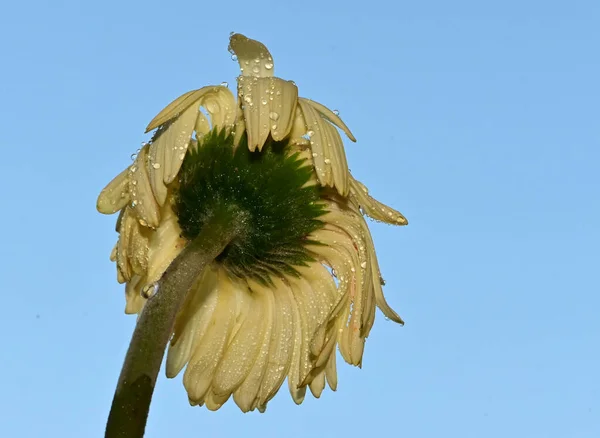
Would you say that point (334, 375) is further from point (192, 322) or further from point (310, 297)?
point (192, 322)

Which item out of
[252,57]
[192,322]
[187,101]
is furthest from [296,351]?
[252,57]

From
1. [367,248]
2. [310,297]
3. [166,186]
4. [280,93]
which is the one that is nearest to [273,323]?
[310,297]

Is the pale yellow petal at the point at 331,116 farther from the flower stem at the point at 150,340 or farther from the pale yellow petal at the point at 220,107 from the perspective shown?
the flower stem at the point at 150,340

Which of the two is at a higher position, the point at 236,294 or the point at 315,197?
the point at 315,197

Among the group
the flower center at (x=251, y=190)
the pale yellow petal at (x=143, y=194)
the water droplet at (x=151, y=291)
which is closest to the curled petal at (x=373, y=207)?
the flower center at (x=251, y=190)

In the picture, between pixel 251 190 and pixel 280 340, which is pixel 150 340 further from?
pixel 280 340

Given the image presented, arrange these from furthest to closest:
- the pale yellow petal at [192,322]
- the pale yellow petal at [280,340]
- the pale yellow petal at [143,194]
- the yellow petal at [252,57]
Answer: the pale yellow petal at [192,322] < the pale yellow petal at [280,340] < the yellow petal at [252,57] < the pale yellow petal at [143,194]
